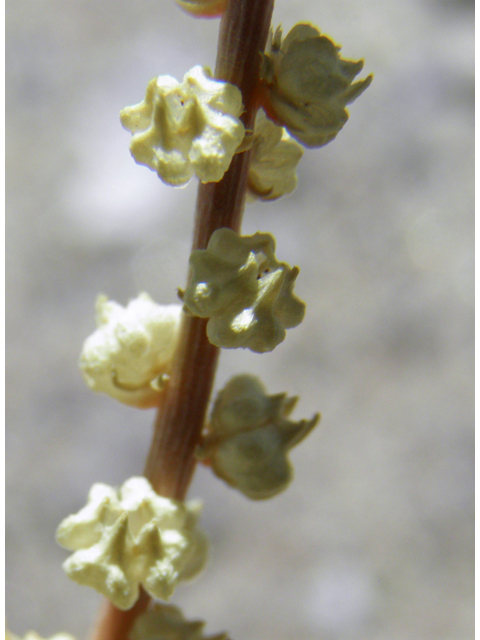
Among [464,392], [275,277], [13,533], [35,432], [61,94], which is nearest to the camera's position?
[275,277]

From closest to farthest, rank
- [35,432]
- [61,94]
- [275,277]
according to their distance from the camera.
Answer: [275,277]
[35,432]
[61,94]

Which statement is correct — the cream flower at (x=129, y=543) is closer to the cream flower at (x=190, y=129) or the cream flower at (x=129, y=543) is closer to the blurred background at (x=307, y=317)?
the cream flower at (x=190, y=129)

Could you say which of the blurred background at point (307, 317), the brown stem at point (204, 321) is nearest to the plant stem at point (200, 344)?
the brown stem at point (204, 321)

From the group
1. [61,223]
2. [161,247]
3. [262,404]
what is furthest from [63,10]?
[262,404]

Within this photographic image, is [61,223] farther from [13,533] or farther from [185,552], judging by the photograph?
[185,552]

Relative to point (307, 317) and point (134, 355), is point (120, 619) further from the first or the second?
point (307, 317)

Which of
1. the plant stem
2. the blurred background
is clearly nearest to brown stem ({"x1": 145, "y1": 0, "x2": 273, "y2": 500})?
the plant stem

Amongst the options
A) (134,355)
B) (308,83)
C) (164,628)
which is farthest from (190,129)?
(164,628)
